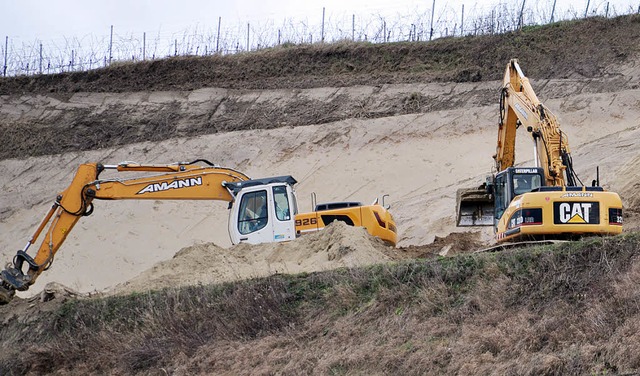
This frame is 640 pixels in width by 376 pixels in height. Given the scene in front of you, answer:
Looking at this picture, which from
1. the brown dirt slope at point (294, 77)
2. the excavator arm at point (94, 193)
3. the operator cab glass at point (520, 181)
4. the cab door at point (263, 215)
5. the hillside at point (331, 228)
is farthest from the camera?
the brown dirt slope at point (294, 77)

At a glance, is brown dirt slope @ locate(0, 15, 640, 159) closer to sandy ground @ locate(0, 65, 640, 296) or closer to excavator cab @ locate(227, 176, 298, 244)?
sandy ground @ locate(0, 65, 640, 296)

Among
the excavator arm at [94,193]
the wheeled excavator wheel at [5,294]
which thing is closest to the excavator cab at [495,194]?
the excavator arm at [94,193]

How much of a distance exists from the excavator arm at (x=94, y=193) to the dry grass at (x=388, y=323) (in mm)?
1994

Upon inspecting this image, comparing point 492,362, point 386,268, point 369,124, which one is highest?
point 369,124

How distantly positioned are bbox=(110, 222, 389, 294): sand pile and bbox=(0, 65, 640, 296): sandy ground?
893 centimetres

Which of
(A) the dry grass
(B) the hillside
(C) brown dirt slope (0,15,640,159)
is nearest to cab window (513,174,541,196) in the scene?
(B) the hillside

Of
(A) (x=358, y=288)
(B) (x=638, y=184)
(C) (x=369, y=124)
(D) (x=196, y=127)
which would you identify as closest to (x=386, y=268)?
(A) (x=358, y=288)

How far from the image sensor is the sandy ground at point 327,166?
29953 mm

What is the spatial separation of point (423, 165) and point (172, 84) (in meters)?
11.8

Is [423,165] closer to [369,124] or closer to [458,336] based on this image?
[369,124]

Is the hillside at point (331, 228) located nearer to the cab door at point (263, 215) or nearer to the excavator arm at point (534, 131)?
the cab door at point (263, 215)

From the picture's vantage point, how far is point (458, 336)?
12203 millimetres

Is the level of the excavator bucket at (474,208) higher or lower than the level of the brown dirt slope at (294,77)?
lower

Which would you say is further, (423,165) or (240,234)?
(423,165)
